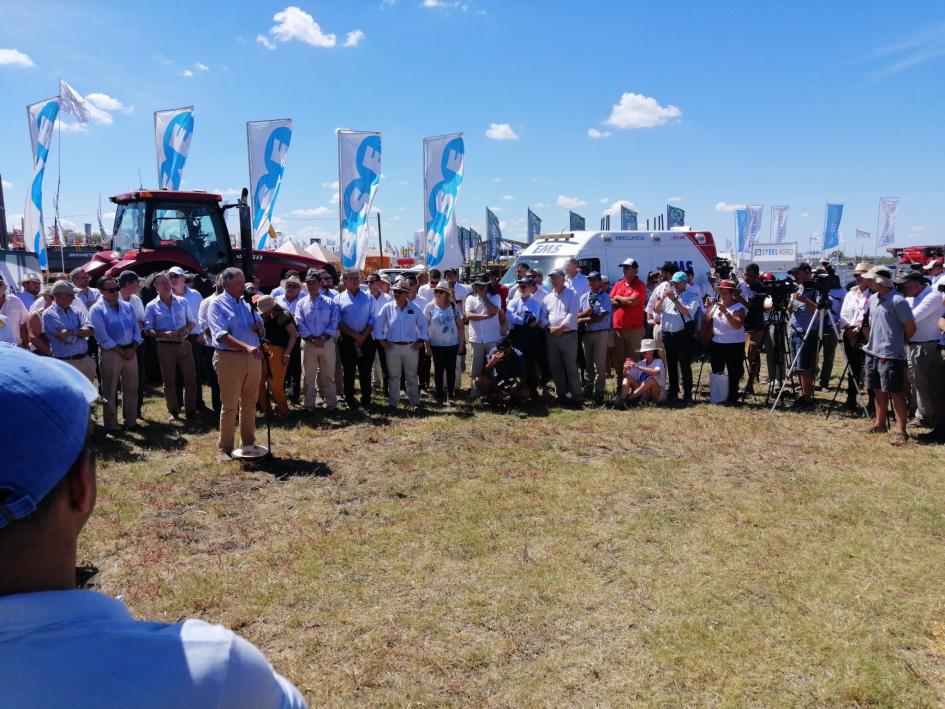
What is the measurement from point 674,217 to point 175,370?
88.7ft

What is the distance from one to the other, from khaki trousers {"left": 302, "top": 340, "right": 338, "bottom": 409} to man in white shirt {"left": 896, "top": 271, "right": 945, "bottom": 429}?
6724 millimetres

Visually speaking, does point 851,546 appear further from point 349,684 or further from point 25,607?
point 25,607

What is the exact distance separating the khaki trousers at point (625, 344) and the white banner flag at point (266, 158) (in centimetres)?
961

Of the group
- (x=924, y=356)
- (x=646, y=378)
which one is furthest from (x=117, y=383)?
(x=924, y=356)

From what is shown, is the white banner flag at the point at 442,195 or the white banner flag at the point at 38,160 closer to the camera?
the white banner flag at the point at 38,160

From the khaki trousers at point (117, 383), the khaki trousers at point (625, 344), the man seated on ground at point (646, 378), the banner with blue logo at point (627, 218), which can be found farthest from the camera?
the banner with blue logo at point (627, 218)

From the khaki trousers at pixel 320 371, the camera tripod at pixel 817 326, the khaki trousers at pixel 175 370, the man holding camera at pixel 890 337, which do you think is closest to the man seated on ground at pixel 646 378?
the camera tripod at pixel 817 326

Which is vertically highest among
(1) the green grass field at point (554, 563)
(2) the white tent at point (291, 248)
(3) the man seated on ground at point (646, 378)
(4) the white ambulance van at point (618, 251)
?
(2) the white tent at point (291, 248)

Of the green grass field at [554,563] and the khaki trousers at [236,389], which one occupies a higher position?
the khaki trousers at [236,389]

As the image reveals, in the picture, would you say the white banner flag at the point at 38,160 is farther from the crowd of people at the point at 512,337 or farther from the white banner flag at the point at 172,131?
the crowd of people at the point at 512,337

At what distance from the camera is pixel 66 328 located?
7.27 meters

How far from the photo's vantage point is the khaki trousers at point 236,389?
641 cm

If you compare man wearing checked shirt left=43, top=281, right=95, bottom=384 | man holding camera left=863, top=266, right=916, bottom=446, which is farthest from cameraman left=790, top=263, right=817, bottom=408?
man wearing checked shirt left=43, top=281, right=95, bottom=384

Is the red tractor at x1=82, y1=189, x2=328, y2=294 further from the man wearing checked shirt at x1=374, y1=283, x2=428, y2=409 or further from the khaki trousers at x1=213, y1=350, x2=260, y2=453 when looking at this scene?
the khaki trousers at x1=213, y1=350, x2=260, y2=453
